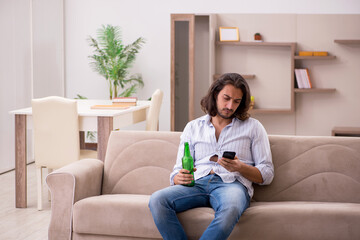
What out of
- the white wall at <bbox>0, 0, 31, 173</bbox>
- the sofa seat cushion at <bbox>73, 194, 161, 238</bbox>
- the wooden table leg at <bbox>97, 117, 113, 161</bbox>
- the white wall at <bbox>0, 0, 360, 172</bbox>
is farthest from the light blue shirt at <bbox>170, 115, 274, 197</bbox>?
the white wall at <bbox>0, 0, 360, 172</bbox>

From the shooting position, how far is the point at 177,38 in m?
6.46

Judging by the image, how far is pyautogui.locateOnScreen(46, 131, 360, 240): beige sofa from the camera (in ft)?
8.32

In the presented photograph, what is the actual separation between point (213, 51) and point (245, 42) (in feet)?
1.37

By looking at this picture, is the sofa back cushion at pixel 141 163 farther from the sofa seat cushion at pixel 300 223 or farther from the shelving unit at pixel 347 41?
the shelving unit at pixel 347 41

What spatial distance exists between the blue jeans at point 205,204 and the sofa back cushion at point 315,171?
0.36 m

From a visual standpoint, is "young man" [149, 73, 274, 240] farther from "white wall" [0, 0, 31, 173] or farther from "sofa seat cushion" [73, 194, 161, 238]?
"white wall" [0, 0, 31, 173]

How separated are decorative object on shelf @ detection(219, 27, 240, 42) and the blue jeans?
165 inches

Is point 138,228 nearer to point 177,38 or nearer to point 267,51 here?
point 177,38

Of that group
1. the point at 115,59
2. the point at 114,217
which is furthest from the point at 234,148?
the point at 115,59

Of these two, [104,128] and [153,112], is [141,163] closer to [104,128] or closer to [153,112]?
[104,128]

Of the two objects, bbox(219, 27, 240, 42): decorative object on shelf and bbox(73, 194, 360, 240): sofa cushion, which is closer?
bbox(73, 194, 360, 240): sofa cushion

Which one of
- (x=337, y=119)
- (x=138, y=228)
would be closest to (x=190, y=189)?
(x=138, y=228)

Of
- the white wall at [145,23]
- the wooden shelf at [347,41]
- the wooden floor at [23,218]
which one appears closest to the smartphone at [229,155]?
the wooden floor at [23,218]

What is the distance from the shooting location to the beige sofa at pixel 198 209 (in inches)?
99.8
